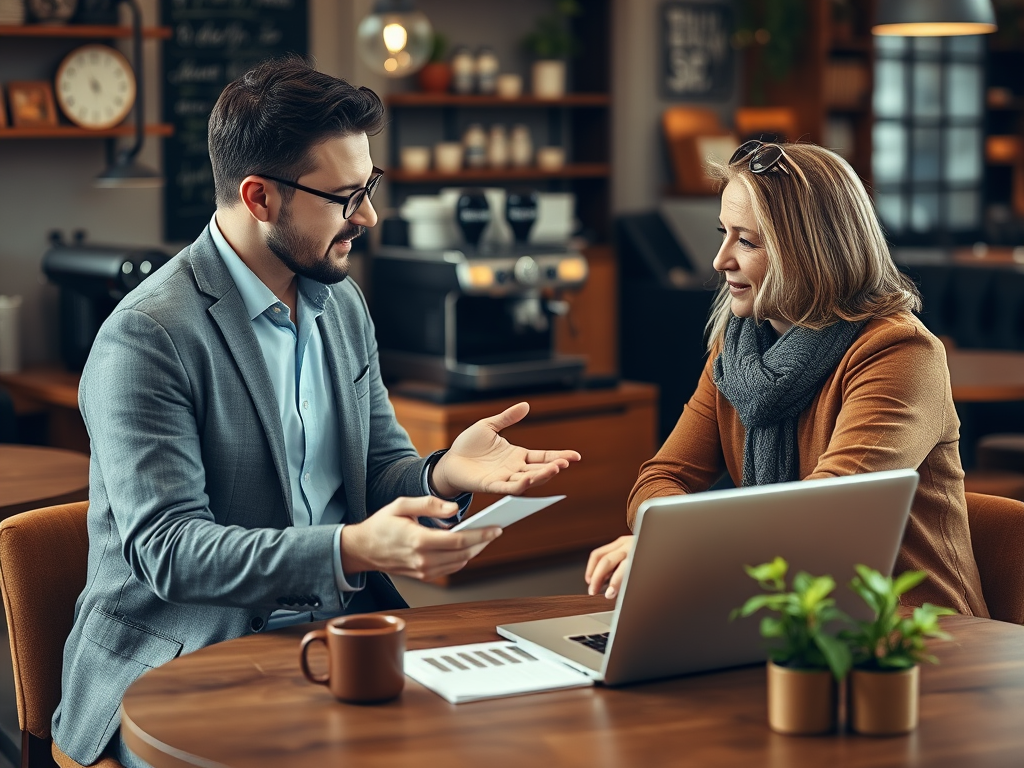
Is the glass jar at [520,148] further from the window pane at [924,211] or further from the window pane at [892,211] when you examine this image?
the window pane at [924,211]

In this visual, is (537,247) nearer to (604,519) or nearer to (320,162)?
(604,519)

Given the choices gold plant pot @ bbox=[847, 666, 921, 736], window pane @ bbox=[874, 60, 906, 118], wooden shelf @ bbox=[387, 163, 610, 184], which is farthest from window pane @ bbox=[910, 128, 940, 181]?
gold plant pot @ bbox=[847, 666, 921, 736]

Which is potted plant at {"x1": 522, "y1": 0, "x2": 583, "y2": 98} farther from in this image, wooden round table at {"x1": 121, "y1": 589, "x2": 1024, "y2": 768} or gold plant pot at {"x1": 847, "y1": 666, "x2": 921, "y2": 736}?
gold plant pot at {"x1": 847, "y1": 666, "x2": 921, "y2": 736}

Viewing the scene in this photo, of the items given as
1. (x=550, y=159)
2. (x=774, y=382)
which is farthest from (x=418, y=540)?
(x=550, y=159)

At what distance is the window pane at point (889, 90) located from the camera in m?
7.07

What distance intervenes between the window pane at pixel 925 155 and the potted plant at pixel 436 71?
318 cm

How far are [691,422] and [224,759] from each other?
1.18 m

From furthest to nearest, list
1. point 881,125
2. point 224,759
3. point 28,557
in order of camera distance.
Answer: point 881,125 < point 28,557 < point 224,759

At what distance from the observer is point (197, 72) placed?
458 centimetres

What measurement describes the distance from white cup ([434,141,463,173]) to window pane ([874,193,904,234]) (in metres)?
2.81

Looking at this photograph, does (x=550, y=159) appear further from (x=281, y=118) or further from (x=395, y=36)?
(x=281, y=118)

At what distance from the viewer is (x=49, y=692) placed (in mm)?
1809

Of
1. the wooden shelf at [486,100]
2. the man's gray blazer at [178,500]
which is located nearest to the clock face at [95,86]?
the wooden shelf at [486,100]

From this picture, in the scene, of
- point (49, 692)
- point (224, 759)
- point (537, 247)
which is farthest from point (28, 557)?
point (537, 247)
